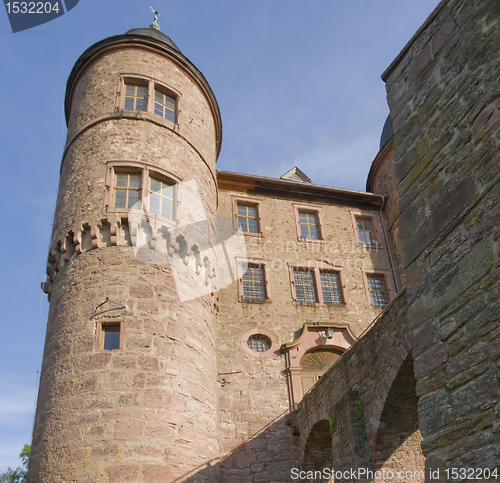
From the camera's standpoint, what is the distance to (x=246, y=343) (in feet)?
47.1

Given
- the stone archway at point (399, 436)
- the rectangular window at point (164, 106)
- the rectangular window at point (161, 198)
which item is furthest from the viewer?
the rectangular window at point (164, 106)

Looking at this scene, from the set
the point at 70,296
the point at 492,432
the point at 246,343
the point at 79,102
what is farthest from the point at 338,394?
the point at 79,102

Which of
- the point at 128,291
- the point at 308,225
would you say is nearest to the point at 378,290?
the point at 308,225

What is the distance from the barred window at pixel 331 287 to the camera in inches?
639

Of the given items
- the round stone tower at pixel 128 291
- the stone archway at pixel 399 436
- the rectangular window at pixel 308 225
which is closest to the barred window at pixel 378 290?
the rectangular window at pixel 308 225

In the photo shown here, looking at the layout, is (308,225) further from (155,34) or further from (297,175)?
(155,34)

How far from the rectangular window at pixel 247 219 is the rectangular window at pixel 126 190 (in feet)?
18.1

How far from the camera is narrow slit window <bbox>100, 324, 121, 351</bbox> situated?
969 cm

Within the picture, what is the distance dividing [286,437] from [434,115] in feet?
34.7

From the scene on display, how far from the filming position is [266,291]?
15.7 metres
